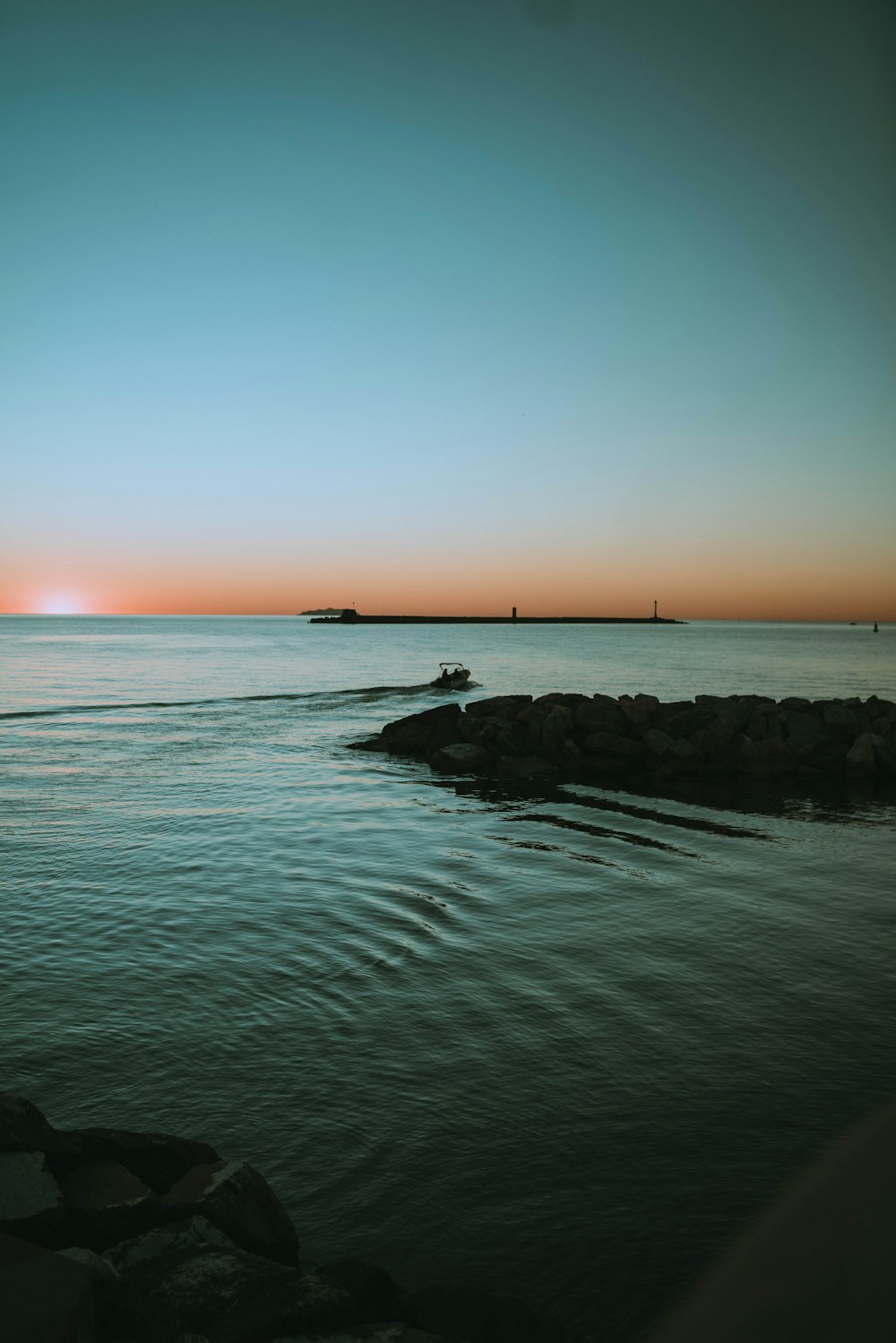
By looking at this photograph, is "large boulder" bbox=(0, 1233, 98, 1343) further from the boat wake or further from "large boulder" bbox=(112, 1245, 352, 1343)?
the boat wake

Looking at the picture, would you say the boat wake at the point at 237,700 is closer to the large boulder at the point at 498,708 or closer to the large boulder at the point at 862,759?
the large boulder at the point at 498,708

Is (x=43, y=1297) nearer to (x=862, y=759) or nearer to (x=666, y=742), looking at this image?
(x=666, y=742)

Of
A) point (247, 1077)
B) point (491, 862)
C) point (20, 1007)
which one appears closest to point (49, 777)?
point (491, 862)

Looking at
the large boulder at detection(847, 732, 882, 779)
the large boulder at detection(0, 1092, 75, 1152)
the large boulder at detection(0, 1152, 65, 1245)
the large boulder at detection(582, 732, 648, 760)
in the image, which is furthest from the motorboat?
the large boulder at detection(0, 1152, 65, 1245)

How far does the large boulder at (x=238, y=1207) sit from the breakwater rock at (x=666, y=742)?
53.5 ft

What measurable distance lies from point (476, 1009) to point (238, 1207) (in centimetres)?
323

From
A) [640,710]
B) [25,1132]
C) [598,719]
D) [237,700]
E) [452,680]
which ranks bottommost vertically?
[237,700]

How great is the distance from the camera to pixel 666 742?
21.0m

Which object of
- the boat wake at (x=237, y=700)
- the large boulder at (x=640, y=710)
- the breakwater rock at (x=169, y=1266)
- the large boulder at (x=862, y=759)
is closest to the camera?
the breakwater rock at (x=169, y=1266)

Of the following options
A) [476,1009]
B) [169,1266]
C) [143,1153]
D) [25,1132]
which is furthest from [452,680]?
[169,1266]

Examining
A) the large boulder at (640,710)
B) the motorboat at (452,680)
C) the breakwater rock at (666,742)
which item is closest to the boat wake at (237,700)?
the motorboat at (452,680)

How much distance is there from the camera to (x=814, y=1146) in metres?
5.07

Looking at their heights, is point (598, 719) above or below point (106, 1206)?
above

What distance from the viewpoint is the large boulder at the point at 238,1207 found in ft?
12.5
